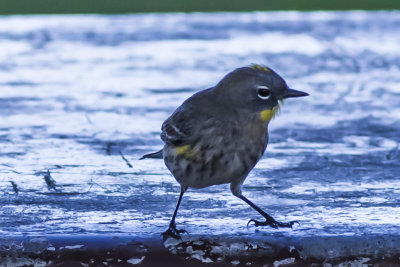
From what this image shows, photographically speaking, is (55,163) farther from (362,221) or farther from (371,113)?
(371,113)

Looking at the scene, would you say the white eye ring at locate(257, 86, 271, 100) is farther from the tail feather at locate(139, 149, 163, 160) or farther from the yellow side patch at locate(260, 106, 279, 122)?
the tail feather at locate(139, 149, 163, 160)

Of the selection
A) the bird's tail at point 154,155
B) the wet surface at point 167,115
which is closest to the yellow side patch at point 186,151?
the wet surface at point 167,115

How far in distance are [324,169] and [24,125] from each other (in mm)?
1526

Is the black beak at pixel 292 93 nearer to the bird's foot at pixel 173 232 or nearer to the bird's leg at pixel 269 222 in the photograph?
the bird's leg at pixel 269 222

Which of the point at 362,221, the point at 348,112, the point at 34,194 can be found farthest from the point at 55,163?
the point at 348,112

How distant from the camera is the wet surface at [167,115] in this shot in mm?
3232

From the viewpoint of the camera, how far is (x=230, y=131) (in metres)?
3.46

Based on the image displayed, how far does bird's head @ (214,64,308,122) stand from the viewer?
350 centimetres

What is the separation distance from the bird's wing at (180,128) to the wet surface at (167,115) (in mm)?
193

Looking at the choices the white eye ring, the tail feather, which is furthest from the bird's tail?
the white eye ring

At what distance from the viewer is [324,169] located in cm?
403

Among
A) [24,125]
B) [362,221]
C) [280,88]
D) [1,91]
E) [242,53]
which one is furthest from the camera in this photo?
[242,53]

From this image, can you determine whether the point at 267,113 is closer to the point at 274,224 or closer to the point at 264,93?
the point at 264,93

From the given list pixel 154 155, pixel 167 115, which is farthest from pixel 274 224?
pixel 167 115
